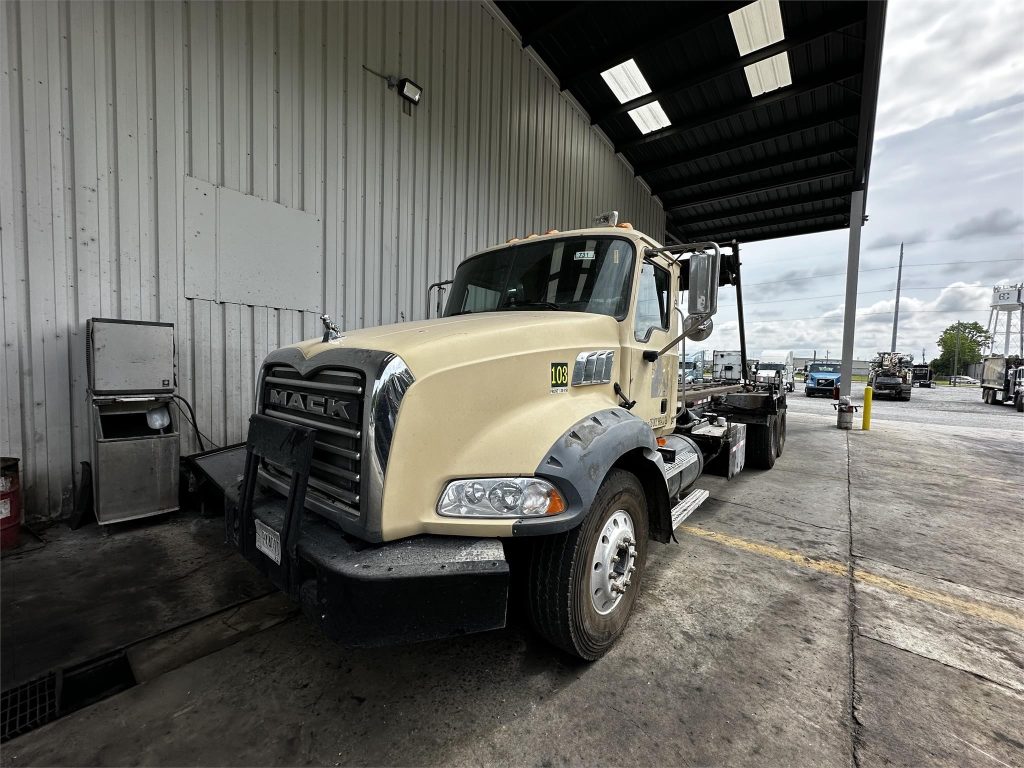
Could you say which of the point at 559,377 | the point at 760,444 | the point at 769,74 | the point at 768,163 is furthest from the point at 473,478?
the point at 768,163

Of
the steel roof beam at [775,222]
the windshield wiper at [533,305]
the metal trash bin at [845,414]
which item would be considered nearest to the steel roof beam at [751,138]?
the steel roof beam at [775,222]

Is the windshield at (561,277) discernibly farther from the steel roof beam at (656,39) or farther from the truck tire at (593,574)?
the steel roof beam at (656,39)

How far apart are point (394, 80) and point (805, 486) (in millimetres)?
7734

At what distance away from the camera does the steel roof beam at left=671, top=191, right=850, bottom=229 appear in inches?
518

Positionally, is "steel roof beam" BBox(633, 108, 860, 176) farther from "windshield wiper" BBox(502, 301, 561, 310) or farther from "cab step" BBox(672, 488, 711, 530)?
"windshield wiper" BBox(502, 301, 561, 310)

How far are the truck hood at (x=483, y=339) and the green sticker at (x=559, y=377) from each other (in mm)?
102

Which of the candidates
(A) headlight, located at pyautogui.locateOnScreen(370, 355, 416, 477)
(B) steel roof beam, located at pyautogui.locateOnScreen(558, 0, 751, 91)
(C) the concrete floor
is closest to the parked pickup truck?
(B) steel roof beam, located at pyautogui.locateOnScreen(558, 0, 751, 91)

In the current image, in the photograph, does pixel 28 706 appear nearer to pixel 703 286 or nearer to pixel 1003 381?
pixel 703 286

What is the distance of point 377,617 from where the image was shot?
64.2 inches

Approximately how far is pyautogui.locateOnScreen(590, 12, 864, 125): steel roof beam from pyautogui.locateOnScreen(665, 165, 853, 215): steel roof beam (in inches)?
195

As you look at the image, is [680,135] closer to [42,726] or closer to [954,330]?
[42,726]

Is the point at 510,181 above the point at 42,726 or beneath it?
above

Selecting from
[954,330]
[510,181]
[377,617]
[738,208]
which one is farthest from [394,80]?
[954,330]

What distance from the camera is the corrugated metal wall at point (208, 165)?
365 cm
